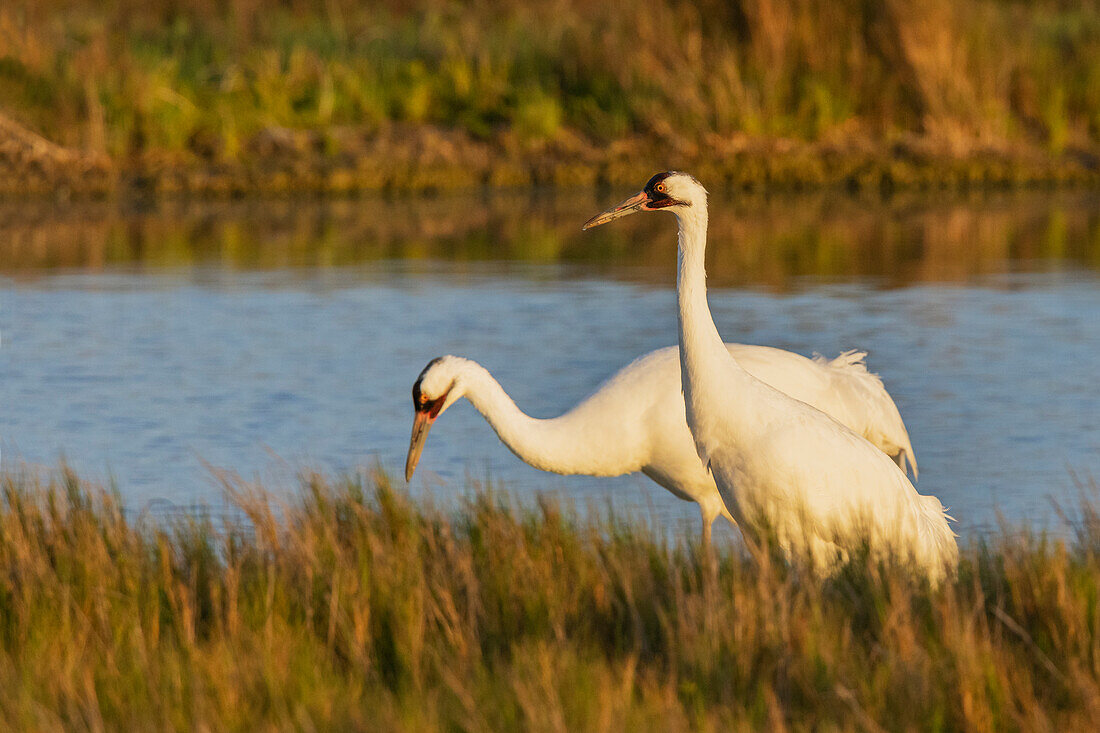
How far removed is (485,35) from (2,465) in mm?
18561

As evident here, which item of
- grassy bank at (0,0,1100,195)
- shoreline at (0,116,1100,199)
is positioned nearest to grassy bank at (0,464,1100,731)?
shoreline at (0,116,1100,199)

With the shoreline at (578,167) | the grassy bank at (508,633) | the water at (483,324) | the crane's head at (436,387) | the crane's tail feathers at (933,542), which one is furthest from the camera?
the shoreline at (578,167)

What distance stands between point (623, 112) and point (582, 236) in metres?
3.69

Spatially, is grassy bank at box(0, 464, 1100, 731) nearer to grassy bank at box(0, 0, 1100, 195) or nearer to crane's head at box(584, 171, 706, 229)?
crane's head at box(584, 171, 706, 229)

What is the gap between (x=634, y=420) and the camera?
24.4 feet

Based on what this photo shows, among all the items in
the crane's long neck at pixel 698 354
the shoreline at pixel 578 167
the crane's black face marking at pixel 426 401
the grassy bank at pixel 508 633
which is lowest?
the grassy bank at pixel 508 633

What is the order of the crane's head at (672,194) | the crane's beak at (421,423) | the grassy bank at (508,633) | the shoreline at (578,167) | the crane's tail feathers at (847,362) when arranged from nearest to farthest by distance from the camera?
the grassy bank at (508,633)
the crane's head at (672,194)
the crane's beak at (421,423)
the crane's tail feathers at (847,362)
the shoreline at (578,167)

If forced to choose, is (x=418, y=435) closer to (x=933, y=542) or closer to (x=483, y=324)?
(x=933, y=542)

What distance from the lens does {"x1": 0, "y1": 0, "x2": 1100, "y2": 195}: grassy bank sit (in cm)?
2198

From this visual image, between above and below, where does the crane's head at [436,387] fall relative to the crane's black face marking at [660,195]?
below

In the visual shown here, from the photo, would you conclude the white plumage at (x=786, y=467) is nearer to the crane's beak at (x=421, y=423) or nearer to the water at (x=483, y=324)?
the water at (x=483, y=324)

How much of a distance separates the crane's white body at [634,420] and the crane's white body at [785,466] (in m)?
0.95

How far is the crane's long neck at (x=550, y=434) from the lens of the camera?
7.30 m

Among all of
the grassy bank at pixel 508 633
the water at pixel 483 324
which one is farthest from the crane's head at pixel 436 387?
the grassy bank at pixel 508 633
